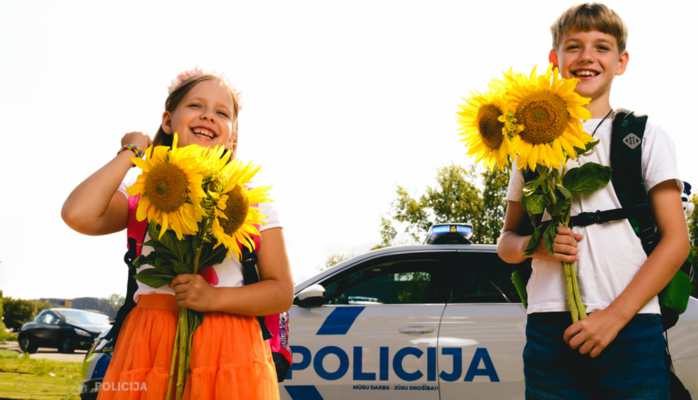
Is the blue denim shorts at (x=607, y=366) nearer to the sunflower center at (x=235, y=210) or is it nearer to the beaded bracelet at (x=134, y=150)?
the sunflower center at (x=235, y=210)

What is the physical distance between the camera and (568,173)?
1561 mm

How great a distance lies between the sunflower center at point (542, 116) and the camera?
149cm

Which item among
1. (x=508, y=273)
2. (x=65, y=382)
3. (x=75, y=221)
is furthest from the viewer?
(x=65, y=382)

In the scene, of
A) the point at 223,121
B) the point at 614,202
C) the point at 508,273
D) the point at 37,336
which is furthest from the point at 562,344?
the point at 37,336

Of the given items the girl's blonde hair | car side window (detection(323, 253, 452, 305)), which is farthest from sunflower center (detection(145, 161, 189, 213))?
car side window (detection(323, 253, 452, 305))

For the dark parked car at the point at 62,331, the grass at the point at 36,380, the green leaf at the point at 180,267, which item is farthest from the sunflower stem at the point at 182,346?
the dark parked car at the point at 62,331

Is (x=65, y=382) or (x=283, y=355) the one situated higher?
(x=283, y=355)

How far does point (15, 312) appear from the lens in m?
31.1

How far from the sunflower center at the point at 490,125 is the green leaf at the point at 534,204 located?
0.59ft

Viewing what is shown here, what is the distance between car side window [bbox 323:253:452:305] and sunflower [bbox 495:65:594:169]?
2.78m

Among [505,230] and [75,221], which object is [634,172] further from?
[75,221]

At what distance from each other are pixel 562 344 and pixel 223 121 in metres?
1.29

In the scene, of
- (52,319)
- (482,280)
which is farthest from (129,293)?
(52,319)

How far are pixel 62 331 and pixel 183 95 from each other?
60.6 feet
